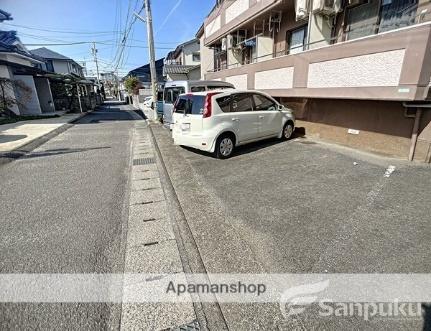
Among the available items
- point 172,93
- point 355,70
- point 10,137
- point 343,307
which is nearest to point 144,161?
point 172,93

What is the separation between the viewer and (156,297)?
2.04m

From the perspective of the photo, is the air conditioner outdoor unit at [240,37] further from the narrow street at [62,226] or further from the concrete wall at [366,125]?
the narrow street at [62,226]

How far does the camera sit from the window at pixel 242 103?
595cm

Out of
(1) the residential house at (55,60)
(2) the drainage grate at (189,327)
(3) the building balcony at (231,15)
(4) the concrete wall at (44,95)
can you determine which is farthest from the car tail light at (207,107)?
(1) the residential house at (55,60)

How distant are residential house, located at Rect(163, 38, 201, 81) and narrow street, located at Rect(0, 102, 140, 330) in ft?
60.7

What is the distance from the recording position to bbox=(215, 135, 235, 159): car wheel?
19.0ft

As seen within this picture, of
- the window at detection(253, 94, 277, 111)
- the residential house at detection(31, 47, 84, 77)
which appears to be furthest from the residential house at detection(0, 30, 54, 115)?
the residential house at detection(31, 47, 84, 77)

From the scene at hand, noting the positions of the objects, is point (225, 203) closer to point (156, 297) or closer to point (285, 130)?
point (156, 297)

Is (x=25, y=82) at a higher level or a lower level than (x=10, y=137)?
higher

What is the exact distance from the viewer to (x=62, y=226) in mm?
3160

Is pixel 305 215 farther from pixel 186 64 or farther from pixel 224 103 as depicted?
pixel 186 64

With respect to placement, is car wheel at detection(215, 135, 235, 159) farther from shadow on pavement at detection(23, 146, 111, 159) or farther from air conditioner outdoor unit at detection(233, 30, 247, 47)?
air conditioner outdoor unit at detection(233, 30, 247, 47)

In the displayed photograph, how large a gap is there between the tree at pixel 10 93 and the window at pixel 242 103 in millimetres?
14975

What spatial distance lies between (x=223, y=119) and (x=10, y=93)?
15.4 meters
